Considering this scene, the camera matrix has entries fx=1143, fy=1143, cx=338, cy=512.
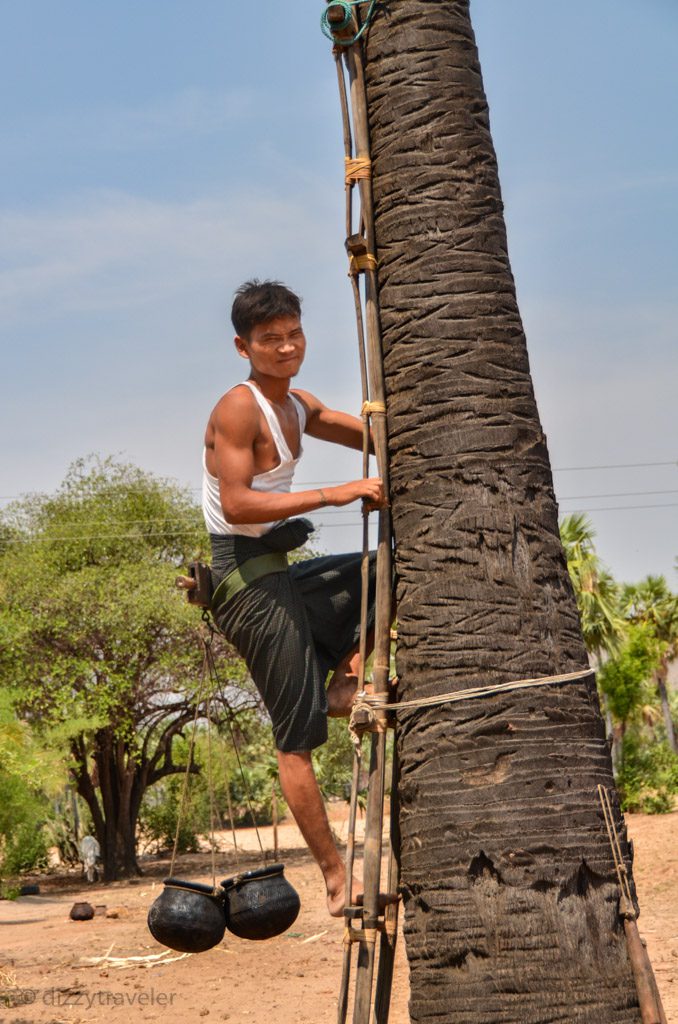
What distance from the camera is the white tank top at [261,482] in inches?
139

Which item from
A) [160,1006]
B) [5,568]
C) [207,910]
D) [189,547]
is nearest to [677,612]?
[189,547]

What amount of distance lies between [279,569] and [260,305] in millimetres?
831

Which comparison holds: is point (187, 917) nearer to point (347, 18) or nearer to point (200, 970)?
point (347, 18)

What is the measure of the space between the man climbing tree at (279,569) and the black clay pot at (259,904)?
379mm

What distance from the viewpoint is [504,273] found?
127 inches

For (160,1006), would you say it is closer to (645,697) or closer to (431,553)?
(431,553)

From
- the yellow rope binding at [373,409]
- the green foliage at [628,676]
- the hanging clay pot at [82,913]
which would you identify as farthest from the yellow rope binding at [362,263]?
the green foliage at [628,676]

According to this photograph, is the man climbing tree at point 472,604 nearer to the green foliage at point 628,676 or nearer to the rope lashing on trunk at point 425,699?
the rope lashing on trunk at point 425,699

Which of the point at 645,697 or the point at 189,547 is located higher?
the point at 189,547

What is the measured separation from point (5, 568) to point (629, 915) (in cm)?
2116

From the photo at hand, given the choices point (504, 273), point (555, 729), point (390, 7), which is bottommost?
point (555, 729)

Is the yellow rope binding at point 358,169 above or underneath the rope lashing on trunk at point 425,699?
above

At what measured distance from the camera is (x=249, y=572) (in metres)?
3.55

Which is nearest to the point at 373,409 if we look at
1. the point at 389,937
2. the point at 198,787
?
the point at 389,937
